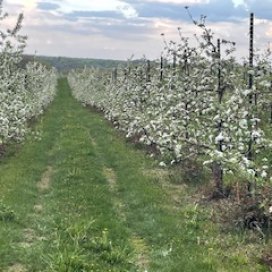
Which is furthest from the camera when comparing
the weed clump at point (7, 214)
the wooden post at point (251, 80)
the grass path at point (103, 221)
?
the weed clump at point (7, 214)

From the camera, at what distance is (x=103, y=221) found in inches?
475

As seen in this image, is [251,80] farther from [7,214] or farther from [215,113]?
[7,214]

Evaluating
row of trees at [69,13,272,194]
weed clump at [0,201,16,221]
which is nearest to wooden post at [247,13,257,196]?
row of trees at [69,13,272,194]

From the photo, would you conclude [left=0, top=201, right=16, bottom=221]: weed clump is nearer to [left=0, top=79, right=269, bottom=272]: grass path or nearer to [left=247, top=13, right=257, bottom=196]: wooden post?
[left=0, top=79, right=269, bottom=272]: grass path

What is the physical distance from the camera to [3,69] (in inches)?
945

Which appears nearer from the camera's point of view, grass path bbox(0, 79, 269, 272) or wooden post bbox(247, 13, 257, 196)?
grass path bbox(0, 79, 269, 272)

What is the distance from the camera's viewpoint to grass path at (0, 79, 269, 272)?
32.1 feet

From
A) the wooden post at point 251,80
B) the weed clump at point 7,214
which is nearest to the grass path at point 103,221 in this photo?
the weed clump at point 7,214

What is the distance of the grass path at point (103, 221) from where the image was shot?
9773 millimetres

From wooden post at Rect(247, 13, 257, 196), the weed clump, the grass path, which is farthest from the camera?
the weed clump

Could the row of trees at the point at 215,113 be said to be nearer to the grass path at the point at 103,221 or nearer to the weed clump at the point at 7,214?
the grass path at the point at 103,221

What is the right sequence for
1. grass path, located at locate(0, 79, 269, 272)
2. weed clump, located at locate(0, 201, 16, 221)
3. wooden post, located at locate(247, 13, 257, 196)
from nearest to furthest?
1. grass path, located at locate(0, 79, 269, 272)
2. wooden post, located at locate(247, 13, 257, 196)
3. weed clump, located at locate(0, 201, 16, 221)

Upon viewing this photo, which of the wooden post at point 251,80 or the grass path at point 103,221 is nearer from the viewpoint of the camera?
the grass path at point 103,221

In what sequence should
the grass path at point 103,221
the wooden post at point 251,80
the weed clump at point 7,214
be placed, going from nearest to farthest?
the grass path at point 103,221
the wooden post at point 251,80
the weed clump at point 7,214
